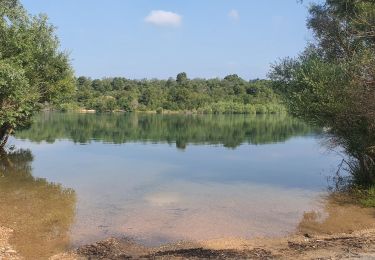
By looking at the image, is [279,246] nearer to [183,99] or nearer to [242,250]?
[242,250]

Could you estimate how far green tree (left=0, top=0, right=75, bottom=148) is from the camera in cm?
1833

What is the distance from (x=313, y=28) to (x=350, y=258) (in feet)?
57.1

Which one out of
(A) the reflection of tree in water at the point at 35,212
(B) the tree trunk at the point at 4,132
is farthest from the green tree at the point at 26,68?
(A) the reflection of tree in water at the point at 35,212

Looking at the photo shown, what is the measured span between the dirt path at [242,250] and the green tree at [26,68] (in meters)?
7.68

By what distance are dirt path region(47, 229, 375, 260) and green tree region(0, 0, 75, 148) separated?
25.2 feet

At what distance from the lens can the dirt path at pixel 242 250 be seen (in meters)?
10.9

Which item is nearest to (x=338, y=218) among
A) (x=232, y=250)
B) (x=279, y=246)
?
(x=279, y=246)

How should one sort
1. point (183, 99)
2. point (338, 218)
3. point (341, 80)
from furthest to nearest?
point (183, 99)
point (341, 80)
point (338, 218)

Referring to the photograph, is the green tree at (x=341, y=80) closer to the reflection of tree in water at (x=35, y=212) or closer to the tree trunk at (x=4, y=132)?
the reflection of tree in water at (x=35, y=212)

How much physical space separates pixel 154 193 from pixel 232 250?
1099 centimetres

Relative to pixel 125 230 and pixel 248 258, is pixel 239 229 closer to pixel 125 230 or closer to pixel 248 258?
pixel 125 230

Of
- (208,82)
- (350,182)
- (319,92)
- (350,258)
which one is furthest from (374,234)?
(208,82)

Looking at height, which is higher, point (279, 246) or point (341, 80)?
point (341, 80)

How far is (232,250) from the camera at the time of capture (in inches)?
492
